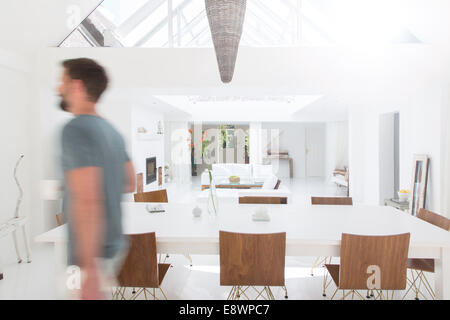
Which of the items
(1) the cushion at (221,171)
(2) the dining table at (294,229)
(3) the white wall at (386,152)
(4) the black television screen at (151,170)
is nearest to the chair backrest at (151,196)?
(2) the dining table at (294,229)

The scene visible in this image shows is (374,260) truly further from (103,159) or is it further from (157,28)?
(157,28)

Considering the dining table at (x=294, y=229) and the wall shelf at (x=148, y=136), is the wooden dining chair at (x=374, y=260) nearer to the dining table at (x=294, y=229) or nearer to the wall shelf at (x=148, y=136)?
the dining table at (x=294, y=229)

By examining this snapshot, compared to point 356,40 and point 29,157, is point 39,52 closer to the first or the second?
point 29,157

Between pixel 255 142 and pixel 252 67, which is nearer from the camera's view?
pixel 252 67

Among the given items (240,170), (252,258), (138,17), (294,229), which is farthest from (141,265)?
(240,170)

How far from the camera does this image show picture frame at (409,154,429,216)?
399 centimetres

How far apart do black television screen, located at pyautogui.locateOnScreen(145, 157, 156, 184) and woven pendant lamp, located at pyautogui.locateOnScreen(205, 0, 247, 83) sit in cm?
563

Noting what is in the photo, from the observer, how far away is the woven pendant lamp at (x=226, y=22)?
1.31 m

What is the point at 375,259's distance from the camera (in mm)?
1917

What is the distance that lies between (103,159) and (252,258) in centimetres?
127

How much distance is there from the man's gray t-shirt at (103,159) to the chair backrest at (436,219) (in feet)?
7.97
